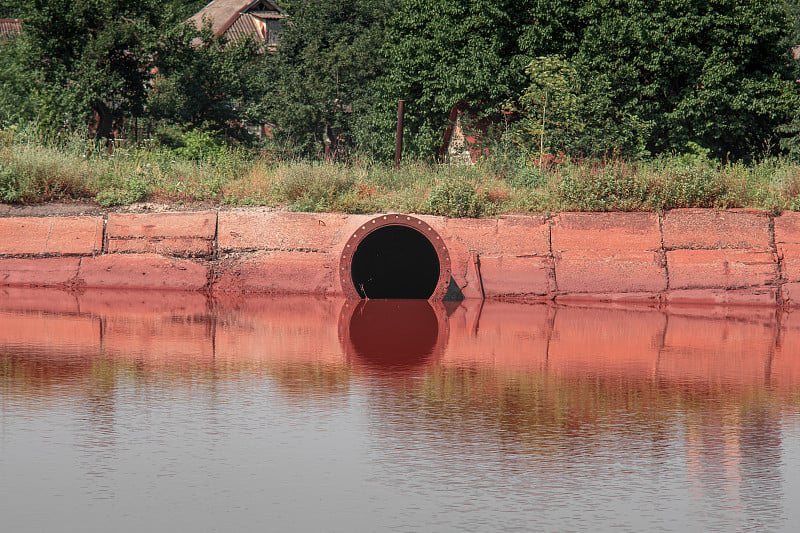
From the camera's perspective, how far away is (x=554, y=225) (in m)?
12.9

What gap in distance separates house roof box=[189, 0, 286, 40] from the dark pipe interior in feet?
172

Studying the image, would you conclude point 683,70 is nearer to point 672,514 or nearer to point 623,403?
point 623,403

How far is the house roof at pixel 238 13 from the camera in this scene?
64750 millimetres

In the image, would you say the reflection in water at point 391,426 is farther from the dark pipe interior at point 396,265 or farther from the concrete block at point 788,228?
the dark pipe interior at point 396,265

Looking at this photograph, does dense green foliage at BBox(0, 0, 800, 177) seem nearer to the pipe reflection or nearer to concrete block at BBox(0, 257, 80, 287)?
concrete block at BBox(0, 257, 80, 287)

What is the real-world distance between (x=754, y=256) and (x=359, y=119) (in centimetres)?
2213

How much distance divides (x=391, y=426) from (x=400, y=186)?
29.2ft

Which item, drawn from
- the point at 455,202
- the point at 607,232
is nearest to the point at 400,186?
the point at 455,202

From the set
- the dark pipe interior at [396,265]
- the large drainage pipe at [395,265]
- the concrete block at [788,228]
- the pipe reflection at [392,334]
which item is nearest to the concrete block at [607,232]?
the concrete block at [788,228]

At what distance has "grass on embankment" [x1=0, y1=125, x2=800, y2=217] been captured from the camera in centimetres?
1338

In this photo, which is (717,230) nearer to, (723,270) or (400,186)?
(723,270)

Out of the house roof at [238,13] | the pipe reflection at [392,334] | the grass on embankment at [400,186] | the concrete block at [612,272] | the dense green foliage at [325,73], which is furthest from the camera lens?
the house roof at [238,13]

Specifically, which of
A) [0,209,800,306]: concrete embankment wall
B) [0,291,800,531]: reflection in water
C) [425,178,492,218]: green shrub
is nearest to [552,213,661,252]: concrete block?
[0,209,800,306]: concrete embankment wall

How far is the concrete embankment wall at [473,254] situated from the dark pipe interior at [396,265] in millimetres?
780
